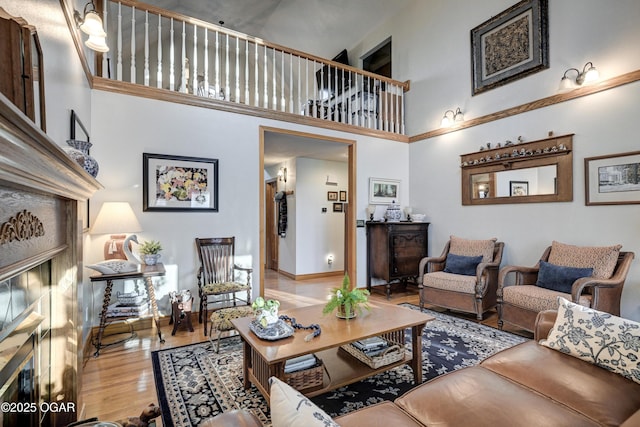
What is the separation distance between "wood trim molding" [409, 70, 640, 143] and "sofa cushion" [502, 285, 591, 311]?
2.13 m

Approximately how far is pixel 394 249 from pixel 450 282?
3.49ft

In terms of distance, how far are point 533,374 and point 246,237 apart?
3.19m

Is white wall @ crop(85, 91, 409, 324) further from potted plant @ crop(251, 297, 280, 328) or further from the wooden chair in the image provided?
potted plant @ crop(251, 297, 280, 328)

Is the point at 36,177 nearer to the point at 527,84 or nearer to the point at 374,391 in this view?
the point at 374,391

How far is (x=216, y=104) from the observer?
3762 mm

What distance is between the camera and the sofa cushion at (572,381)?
1.27 metres

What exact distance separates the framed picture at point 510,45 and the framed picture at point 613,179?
4.35 ft

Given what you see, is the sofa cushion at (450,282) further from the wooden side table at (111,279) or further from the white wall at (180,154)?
the wooden side table at (111,279)

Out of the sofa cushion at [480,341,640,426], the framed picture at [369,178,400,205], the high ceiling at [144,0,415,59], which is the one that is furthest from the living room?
the sofa cushion at [480,341,640,426]

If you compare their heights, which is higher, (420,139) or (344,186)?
(420,139)

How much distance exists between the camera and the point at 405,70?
5.48 m

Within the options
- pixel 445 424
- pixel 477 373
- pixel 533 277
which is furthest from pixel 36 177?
pixel 533 277

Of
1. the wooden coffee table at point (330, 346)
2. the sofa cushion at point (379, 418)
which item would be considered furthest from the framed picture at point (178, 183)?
the sofa cushion at point (379, 418)

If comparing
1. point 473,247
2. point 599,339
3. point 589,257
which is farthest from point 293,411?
point 473,247
